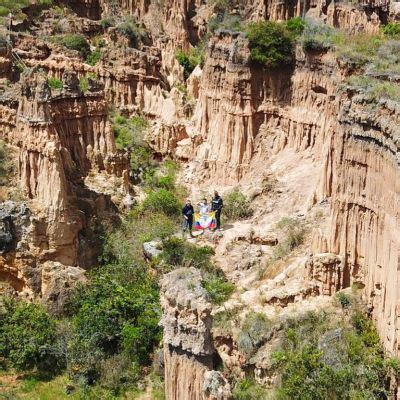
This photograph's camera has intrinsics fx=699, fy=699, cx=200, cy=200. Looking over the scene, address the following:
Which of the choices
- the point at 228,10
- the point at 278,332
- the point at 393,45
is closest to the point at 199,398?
the point at 278,332

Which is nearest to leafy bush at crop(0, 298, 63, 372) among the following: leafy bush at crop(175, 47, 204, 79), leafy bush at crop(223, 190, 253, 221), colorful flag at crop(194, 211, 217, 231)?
colorful flag at crop(194, 211, 217, 231)

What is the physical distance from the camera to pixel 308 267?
21438mm

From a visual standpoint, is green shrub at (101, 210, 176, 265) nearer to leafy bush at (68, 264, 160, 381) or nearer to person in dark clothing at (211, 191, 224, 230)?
person in dark clothing at (211, 191, 224, 230)

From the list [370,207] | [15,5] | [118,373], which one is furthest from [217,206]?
[15,5]

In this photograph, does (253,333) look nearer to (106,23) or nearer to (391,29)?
(391,29)

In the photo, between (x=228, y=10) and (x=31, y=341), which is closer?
(x=31, y=341)

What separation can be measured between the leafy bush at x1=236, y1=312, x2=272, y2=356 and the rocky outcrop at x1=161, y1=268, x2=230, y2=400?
218cm

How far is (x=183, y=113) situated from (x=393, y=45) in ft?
45.1

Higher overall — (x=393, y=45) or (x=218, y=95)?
(x=393, y=45)

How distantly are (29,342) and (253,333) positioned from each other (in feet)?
23.6

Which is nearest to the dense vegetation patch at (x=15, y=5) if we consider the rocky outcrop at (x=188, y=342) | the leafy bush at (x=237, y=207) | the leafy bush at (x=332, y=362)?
the leafy bush at (x=237, y=207)

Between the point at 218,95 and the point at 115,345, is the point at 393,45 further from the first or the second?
the point at 115,345

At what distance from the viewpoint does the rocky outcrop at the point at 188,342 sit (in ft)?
58.3

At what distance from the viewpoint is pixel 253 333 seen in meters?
20.7
